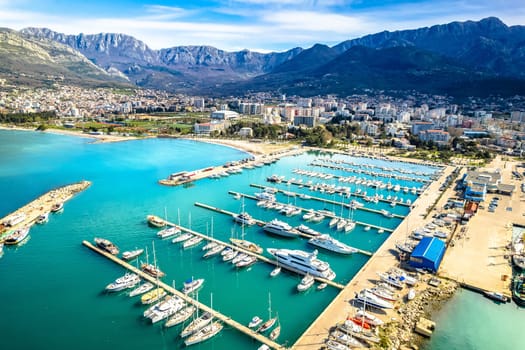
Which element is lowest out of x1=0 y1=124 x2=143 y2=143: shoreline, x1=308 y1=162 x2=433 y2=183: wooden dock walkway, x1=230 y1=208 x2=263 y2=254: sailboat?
x1=230 y1=208 x2=263 y2=254: sailboat

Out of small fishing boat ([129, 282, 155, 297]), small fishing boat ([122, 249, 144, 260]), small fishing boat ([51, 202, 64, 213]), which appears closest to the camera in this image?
small fishing boat ([129, 282, 155, 297])

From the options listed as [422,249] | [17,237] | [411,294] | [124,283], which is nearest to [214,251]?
[124,283]

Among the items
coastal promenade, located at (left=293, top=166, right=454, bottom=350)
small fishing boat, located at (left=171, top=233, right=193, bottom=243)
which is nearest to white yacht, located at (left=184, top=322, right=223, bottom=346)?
coastal promenade, located at (left=293, top=166, right=454, bottom=350)

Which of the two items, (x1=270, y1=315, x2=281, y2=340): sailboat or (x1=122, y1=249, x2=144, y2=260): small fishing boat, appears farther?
(x1=122, y1=249, x2=144, y2=260): small fishing boat

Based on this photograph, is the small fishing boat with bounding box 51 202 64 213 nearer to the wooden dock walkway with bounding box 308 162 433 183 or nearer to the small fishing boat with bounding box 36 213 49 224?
the small fishing boat with bounding box 36 213 49 224

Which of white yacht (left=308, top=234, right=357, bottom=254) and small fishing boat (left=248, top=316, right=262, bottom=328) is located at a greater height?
white yacht (left=308, top=234, right=357, bottom=254)

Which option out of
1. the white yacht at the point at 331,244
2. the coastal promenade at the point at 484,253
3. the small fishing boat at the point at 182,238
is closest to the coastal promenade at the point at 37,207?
the small fishing boat at the point at 182,238
